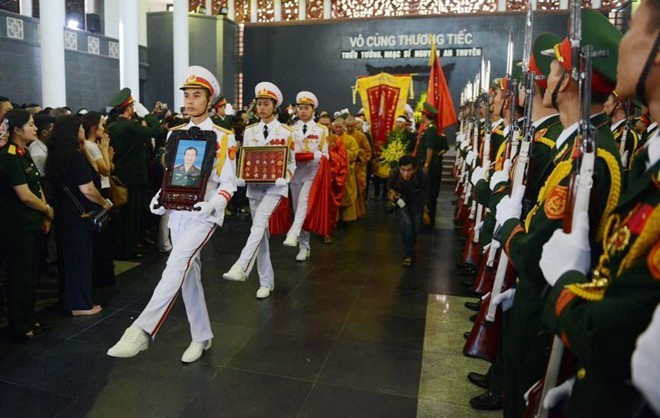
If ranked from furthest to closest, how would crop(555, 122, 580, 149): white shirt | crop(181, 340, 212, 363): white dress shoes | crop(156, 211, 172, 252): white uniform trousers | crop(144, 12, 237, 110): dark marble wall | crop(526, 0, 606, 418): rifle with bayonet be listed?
crop(144, 12, 237, 110): dark marble wall → crop(156, 211, 172, 252): white uniform trousers → crop(181, 340, 212, 363): white dress shoes → crop(555, 122, 580, 149): white shirt → crop(526, 0, 606, 418): rifle with bayonet

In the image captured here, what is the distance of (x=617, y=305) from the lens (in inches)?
47.9

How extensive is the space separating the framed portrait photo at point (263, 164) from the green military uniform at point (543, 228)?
2.87 metres

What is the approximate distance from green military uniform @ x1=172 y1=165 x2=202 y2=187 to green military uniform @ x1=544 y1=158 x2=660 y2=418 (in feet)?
8.05

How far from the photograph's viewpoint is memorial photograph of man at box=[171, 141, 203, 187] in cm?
339

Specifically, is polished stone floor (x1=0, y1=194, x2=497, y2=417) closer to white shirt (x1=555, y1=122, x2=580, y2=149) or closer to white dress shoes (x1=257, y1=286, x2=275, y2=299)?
white dress shoes (x1=257, y1=286, x2=275, y2=299)

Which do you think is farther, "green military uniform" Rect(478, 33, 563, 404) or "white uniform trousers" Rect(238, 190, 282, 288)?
"white uniform trousers" Rect(238, 190, 282, 288)

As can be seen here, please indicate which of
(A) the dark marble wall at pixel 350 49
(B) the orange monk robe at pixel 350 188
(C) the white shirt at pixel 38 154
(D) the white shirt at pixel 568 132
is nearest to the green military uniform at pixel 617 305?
(D) the white shirt at pixel 568 132

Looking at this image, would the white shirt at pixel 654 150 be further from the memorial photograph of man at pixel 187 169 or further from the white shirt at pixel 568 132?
the memorial photograph of man at pixel 187 169

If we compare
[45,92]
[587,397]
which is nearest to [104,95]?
[45,92]

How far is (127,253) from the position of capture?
6.10m

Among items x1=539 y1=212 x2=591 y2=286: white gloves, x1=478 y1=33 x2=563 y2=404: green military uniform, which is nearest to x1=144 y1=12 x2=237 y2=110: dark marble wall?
x1=478 y1=33 x2=563 y2=404: green military uniform

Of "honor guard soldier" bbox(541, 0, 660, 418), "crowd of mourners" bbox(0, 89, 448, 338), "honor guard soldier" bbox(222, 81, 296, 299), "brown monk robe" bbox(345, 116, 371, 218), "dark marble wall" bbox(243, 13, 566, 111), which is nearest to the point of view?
"honor guard soldier" bbox(541, 0, 660, 418)

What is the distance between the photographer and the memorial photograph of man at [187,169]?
3393 millimetres


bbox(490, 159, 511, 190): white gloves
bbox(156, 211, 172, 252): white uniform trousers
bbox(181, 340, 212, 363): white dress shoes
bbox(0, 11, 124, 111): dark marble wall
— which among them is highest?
bbox(0, 11, 124, 111): dark marble wall
